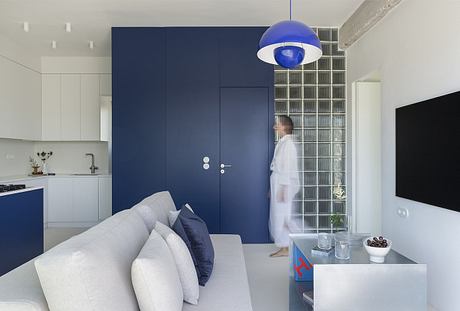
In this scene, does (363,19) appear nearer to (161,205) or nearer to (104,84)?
Result: (161,205)

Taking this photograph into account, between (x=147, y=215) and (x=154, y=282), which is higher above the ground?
(x=147, y=215)

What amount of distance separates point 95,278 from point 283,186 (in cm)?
346

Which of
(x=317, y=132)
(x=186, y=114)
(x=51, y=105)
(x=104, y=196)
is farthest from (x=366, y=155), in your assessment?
(x=51, y=105)

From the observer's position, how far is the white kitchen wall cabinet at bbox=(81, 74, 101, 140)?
19.4 ft

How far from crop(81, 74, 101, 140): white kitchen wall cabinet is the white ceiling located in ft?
3.33

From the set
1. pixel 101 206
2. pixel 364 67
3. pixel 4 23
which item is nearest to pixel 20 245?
pixel 101 206

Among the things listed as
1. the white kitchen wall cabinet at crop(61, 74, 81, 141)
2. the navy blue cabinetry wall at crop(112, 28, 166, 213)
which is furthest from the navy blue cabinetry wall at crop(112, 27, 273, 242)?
the white kitchen wall cabinet at crop(61, 74, 81, 141)

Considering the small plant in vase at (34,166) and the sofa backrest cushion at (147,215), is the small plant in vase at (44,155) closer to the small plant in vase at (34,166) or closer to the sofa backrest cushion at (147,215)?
the small plant in vase at (34,166)

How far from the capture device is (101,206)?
18.7ft

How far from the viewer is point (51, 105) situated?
5930mm

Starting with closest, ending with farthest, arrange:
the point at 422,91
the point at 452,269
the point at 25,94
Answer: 1. the point at 452,269
2. the point at 422,91
3. the point at 25,94

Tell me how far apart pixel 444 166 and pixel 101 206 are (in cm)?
491

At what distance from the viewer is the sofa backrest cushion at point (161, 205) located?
2.47m

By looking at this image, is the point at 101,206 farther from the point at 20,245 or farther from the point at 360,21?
the point at 360,21
